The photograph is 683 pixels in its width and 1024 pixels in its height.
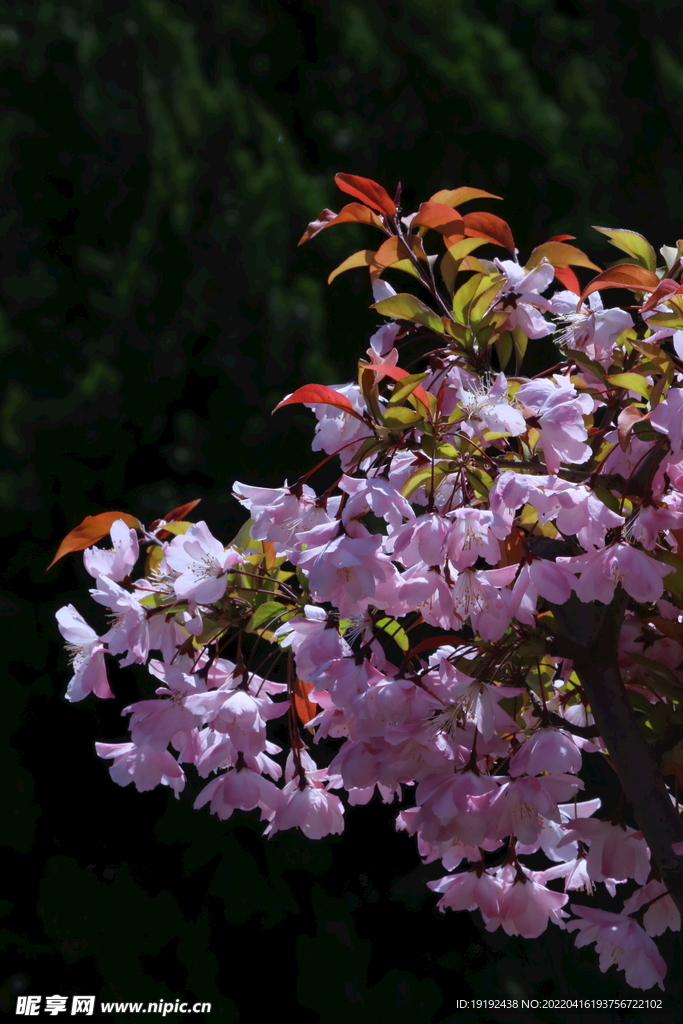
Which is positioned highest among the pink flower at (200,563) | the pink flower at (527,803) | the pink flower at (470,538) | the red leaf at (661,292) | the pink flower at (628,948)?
the red leaf at (661,292)

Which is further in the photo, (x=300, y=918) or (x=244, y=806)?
(x=300, y=918)

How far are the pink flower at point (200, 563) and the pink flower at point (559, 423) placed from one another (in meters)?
0.24

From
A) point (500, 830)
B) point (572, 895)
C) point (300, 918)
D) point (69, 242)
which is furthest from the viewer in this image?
point (69, 242)

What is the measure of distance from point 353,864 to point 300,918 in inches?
5.2

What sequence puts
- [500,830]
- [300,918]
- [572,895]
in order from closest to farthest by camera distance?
[500,830]
[572,895]
[300,918]

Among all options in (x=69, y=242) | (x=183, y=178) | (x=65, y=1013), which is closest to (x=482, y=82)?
(x=183, y=178)

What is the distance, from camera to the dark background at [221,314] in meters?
1.48

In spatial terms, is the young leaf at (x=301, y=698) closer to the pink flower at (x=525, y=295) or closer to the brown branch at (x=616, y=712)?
the brown branch at (x=616, y=712)

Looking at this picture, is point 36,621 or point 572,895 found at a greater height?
point 36,621

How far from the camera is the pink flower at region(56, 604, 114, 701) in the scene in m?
0.71

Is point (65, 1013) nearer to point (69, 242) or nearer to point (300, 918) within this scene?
point (300, 918)

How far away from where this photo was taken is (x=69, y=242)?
1.72m

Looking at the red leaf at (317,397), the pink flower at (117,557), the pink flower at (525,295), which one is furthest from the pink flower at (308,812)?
the pink flower at (525,295)

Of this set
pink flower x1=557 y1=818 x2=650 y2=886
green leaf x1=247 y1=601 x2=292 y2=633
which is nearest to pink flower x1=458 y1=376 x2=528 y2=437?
green leaf x1=247 y1=601 x2=292 y2=633
